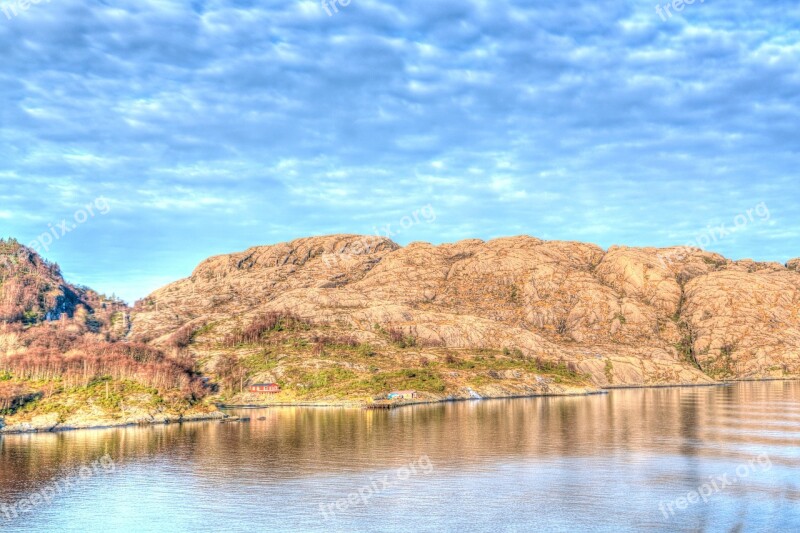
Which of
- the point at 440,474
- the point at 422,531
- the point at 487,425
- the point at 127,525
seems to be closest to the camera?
the point at 422,531

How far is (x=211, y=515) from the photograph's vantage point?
91562 millimetres

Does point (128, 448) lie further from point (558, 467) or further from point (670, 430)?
point (670, 430)

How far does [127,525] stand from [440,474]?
5166 cm

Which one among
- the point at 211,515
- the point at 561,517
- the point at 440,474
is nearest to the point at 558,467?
the point at 440,474
